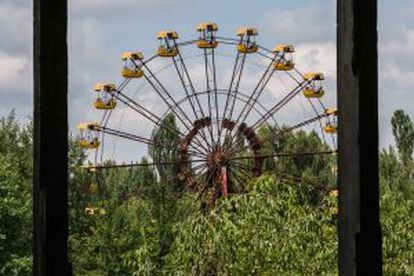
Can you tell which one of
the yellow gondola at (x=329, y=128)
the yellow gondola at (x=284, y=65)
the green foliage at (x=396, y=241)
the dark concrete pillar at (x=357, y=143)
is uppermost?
the yellow gondola at (x=284, y=65)

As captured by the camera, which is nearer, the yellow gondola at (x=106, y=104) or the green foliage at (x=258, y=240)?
the green foliage at (x=258, y=240)

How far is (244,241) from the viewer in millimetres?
12352

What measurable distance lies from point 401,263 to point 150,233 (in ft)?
33.6

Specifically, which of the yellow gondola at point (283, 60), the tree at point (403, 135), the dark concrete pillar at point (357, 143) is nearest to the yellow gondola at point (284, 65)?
the yellow gondola at point (283, 60)

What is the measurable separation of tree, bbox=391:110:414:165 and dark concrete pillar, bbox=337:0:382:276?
3902 cm

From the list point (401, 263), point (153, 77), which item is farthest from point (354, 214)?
point (153, 77)

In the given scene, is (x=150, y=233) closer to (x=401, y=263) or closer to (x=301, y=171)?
(x=401, y=263)

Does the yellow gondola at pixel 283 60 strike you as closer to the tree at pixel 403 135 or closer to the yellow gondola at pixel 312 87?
the yellow gondola at pixel 312 87

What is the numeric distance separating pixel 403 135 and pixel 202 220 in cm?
2963

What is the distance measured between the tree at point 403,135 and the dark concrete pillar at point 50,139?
129 feet

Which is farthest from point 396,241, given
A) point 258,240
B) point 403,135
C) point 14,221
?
point 403,135

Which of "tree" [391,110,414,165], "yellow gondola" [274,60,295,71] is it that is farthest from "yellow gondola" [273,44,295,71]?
"tree" [391,110,414,165]

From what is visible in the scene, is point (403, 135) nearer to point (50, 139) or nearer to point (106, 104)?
point (106, 104)

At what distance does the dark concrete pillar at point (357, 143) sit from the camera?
2.24m
